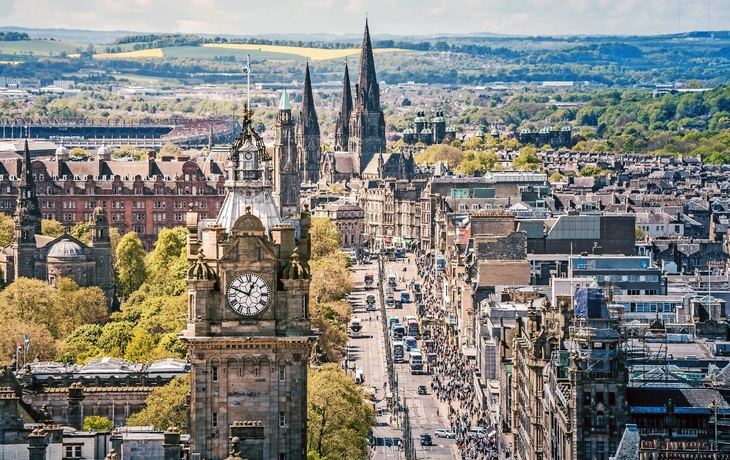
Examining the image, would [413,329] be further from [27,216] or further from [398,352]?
[27,216]

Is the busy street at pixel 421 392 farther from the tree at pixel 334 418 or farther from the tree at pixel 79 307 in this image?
the tree at pixel 79 307

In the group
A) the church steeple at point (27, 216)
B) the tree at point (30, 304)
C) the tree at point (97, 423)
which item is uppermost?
the church steeple at point (27, 216)

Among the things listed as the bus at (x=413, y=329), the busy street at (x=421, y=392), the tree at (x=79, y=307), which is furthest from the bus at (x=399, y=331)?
the tree at (x=79, y=307)

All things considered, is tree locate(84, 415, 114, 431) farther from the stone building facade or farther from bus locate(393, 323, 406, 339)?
bus locate(393, 323, 406, 339)

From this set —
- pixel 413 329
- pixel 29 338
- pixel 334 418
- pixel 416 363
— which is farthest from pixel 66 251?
pixel 334 418

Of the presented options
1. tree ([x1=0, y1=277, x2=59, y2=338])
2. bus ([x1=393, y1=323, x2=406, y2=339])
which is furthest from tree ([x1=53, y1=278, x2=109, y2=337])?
bus ([x1=393, y1=323, x2=406, y2=339])

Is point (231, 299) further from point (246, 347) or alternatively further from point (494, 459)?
point (494, 459)
